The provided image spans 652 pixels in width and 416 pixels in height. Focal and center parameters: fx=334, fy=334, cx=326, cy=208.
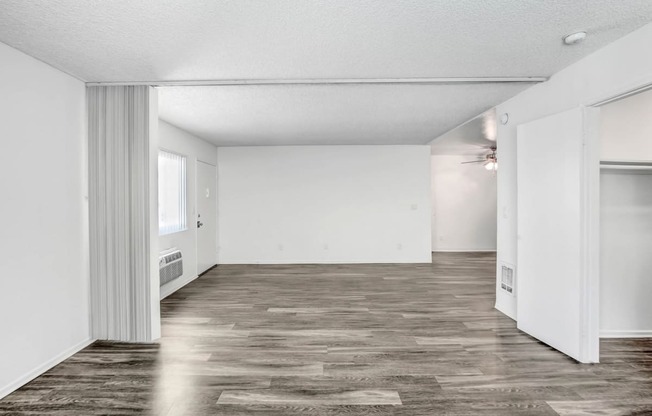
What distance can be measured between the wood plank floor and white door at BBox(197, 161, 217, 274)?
207 cm

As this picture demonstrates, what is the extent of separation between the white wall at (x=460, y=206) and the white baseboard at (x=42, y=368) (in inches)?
309

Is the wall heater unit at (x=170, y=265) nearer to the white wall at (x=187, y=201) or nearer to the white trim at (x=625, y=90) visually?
the white wall at (x=187, y=201)

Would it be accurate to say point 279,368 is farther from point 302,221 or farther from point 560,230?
point 302,221

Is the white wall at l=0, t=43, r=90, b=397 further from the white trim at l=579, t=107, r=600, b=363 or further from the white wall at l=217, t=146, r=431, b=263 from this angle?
the white trim at l=579, t=107, r=600, b=363

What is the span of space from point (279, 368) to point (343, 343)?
0.72 meters

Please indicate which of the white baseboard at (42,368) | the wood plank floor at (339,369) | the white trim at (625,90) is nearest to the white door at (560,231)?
the white trim at (625,90)

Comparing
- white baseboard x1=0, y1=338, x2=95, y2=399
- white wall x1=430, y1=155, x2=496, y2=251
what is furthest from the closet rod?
white wall x1=430, y1=155, x2=496, y2=251

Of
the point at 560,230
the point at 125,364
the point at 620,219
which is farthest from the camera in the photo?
the point at 620,219

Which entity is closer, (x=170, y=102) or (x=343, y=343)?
(x=343, y=343)

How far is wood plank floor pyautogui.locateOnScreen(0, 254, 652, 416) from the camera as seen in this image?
223 cm

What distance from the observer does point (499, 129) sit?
427 cm

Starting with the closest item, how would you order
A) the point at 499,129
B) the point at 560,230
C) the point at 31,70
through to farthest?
1. the point at 31,70
2. the point at 560,230
3. the point at 499,129

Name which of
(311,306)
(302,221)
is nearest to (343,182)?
(302,221)

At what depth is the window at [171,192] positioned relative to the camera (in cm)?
503
